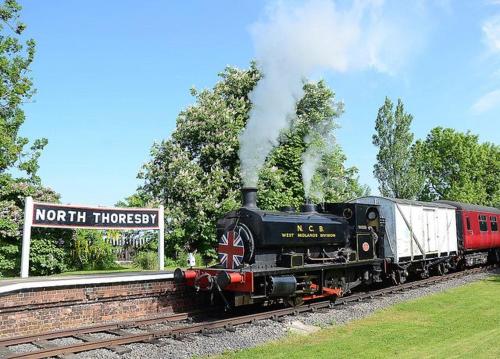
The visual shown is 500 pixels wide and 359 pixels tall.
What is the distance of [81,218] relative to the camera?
48.6ft

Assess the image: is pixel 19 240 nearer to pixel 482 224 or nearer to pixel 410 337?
pixel 410 337

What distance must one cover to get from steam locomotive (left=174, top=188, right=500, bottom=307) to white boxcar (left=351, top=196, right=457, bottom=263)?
34 millimetres

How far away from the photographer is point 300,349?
28.0ft

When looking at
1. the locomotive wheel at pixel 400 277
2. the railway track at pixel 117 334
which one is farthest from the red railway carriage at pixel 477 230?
the railway track at pixel 117 334

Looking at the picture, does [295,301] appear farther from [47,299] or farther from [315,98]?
[315,98]

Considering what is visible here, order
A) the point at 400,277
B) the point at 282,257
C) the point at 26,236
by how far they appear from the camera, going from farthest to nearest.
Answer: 1. the point at 400,277
2. the point at 26,236
3. the point at 282,257

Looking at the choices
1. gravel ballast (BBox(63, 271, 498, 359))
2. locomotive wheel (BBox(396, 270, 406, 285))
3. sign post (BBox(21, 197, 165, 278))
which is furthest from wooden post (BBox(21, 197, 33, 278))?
locomotive wheel (BBox(396, 270, 406, 285))

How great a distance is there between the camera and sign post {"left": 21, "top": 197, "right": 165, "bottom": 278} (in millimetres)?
13789

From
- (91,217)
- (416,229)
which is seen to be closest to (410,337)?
(416,229)

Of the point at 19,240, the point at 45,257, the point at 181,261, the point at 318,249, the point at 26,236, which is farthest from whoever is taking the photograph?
the point at 181,261

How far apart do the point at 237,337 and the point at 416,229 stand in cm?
1015

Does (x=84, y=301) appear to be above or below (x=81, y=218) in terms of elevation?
below

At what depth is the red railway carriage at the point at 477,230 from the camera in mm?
20969

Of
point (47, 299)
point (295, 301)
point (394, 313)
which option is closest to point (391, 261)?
point (394, 313)
